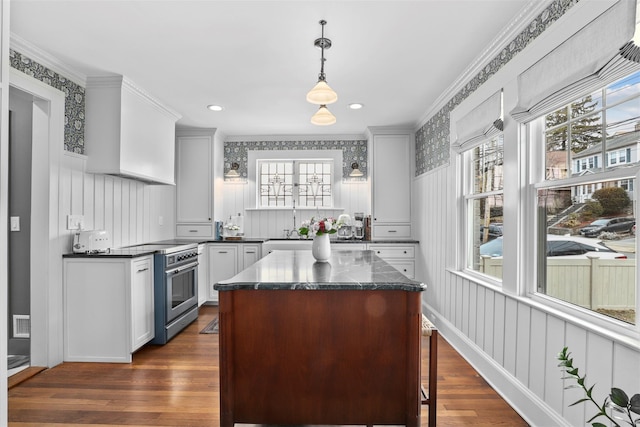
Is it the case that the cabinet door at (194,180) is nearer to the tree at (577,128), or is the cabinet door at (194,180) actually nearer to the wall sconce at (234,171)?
the wall sconce at (234,171)

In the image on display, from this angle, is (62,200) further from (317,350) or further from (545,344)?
(545,344)

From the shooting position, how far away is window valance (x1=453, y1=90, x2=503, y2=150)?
2672mm

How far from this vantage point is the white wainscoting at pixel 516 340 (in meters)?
1.71

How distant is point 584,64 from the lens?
1775 mm

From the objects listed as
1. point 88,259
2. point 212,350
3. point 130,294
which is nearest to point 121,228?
point 88,259

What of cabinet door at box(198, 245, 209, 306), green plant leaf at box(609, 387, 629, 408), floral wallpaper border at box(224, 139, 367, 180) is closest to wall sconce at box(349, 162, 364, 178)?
floral wallpaper border at box(224, 139, 367, 180)

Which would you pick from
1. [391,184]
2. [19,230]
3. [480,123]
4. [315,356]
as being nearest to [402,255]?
[391,184]

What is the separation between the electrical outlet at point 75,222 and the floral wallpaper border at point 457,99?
3.57 m

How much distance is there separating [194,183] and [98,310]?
2547 mm

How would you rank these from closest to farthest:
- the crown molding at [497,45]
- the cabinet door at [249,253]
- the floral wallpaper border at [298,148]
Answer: the crown molding at [497,45]
the cabinet door at [249,253]
the floral wallpaper border at [298,148]

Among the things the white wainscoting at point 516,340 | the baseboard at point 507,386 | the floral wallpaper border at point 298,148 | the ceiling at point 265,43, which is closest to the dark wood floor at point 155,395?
the baseboard at point 507,386

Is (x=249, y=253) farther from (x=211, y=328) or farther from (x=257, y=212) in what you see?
→ (x=211, y=328)

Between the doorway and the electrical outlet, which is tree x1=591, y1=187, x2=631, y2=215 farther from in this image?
the doorway

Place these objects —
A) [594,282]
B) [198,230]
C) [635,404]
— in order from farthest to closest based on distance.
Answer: [198,230]
[594,282]
[635,404]
